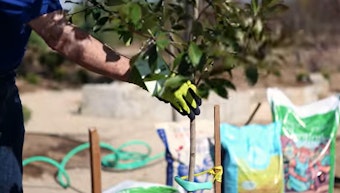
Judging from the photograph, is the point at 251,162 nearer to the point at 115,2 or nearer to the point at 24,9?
the point at 115,2

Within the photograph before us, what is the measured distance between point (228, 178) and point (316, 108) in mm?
735

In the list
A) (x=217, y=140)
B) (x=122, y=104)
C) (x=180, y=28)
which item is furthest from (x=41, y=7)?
(x=122, y=104)

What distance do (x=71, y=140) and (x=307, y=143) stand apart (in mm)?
4149

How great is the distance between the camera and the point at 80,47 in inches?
83.5

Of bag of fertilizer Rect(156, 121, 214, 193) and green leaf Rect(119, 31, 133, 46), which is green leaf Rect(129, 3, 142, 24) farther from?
bag of fertilizer Rect(156, 121, 214, 193)

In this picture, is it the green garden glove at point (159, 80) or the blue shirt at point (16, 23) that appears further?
the blue shirt at point (16, 23)

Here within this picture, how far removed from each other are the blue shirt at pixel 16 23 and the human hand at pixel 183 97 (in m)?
0.42

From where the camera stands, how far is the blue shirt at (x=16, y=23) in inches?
83.8

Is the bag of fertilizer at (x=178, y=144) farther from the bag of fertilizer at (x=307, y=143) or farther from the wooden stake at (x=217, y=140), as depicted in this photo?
the wooden stake at (x=217, y=140)

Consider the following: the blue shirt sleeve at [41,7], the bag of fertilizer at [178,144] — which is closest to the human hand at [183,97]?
the blue shirt sleeve at [41,7]

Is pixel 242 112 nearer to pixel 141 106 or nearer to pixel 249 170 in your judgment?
pixel 141 106

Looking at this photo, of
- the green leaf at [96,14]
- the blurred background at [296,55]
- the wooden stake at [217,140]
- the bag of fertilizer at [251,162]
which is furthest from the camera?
the blurred background at [296,55]

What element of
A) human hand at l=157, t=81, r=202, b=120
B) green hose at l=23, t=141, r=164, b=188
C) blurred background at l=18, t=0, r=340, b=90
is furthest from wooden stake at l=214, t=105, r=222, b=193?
blurred background at l=18, t=0, r=340, b=90

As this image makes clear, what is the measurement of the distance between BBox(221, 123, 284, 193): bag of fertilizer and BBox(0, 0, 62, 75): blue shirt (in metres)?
1.30
